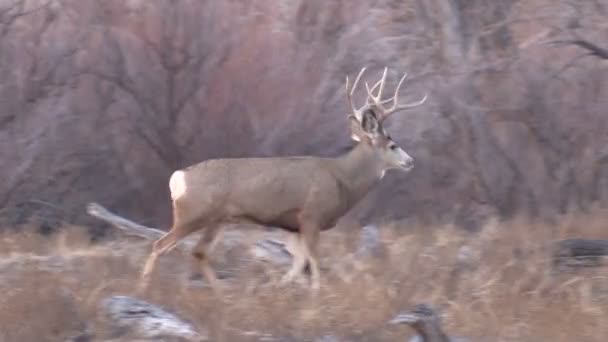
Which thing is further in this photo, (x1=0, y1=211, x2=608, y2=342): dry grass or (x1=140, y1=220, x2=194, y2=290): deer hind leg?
(x1=140, y1=220, x2=194, y2=290): deer hind leg

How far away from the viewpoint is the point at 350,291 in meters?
11.3

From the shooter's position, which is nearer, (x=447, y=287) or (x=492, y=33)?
(x=447, y=287)

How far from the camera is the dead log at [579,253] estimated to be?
13102mm

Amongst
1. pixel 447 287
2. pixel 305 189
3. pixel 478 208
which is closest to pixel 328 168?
pixel 305 189

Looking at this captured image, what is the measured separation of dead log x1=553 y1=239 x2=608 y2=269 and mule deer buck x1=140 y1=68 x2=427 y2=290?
1908 millimetres

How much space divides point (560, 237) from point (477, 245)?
122cm

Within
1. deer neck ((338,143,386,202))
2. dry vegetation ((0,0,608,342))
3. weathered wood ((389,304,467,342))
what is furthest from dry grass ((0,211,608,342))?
A: dry vegetation ((0,0,608,342))

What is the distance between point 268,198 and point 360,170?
4.03 feet

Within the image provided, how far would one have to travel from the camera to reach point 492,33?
728 inches

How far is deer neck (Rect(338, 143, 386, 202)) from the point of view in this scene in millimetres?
13562

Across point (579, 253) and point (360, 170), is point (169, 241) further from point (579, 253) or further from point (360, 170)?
point (579, 253)

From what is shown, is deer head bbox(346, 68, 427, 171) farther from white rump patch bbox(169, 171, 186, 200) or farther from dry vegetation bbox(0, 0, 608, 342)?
dry vegetation bbox(0, 0, 608, 342)

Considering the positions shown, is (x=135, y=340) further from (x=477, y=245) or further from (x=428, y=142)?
(x=428, y=142)

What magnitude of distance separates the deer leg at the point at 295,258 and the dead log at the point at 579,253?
228 cm
